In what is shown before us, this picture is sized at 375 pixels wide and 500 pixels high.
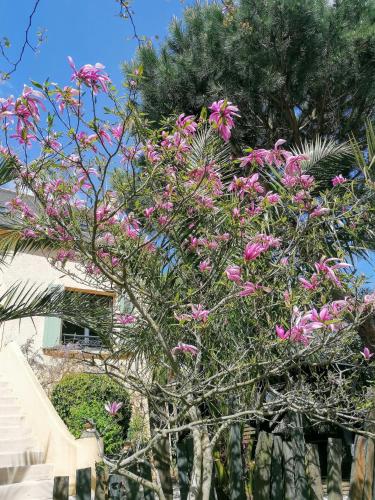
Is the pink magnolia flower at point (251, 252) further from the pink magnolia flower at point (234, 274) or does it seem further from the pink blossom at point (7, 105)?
the pink blossom at point (7, 105)

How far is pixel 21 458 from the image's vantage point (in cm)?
521

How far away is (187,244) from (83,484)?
1.76m

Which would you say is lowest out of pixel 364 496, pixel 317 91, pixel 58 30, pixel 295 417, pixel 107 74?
pixel 364 496

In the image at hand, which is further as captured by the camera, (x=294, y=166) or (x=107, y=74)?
(x=294, y=166)

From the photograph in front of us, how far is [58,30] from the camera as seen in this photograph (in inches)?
121

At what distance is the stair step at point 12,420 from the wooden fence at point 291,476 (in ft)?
11.5

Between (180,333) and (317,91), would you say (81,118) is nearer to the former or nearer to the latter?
(180,333)

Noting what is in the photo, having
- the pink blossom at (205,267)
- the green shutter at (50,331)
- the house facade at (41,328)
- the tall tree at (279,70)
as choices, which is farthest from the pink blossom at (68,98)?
the green shutter at (50,331)

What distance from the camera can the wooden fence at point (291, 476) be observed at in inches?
110

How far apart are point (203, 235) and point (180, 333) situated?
0.69m

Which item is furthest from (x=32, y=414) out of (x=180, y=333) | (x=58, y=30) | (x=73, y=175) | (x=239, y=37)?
(x=239, y=37)

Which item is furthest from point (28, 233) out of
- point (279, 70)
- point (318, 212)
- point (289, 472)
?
point (279, 70)

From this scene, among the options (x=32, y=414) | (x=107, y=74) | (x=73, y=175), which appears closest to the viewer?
(x=107, y=74)

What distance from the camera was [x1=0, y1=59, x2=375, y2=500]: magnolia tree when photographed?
7.73ft
